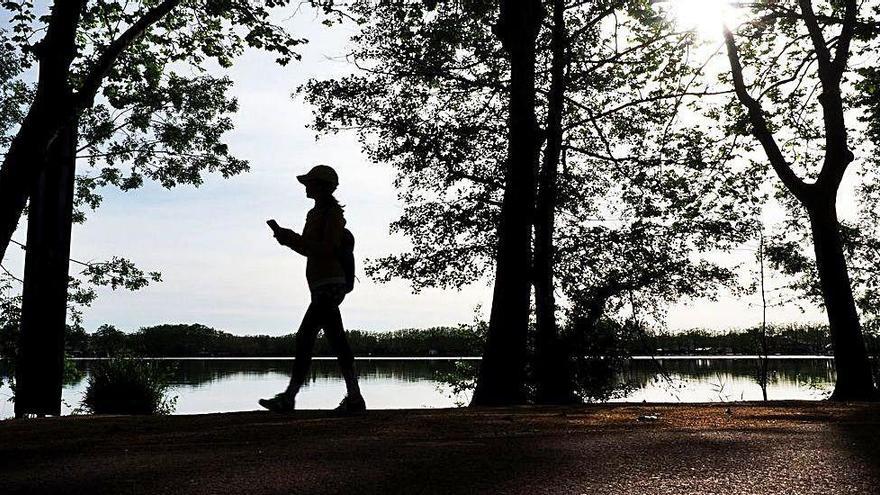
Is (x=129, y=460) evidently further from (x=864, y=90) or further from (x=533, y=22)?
(x=864, y=90)

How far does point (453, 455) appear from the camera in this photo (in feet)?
14.9

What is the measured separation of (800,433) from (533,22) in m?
8.64

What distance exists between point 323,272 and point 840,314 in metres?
12.4

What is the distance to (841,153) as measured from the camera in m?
15.9

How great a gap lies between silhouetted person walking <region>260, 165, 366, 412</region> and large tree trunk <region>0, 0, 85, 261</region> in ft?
14.8

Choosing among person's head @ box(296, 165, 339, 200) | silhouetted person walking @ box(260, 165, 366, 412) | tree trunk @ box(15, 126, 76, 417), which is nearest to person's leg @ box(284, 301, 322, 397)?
silhouetted person walking @ box(260, 165, 366, 412)

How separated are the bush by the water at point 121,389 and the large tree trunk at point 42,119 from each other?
5.59 m

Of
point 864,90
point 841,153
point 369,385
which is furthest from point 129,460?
point 369,385

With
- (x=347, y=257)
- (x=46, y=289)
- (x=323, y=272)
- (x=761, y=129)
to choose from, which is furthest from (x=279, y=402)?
(x=761, y=129)

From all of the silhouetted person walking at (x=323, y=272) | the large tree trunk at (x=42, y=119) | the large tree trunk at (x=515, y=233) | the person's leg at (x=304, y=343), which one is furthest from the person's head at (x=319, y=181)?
the large tree trunk at (x=515, y=233)

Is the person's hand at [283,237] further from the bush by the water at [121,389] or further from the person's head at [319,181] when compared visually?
the bush by the water at [121,389]

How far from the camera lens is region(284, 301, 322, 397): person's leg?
736cm

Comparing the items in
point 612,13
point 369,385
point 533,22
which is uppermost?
point 612,13

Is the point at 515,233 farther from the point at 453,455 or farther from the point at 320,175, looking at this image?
the point at 453,455
